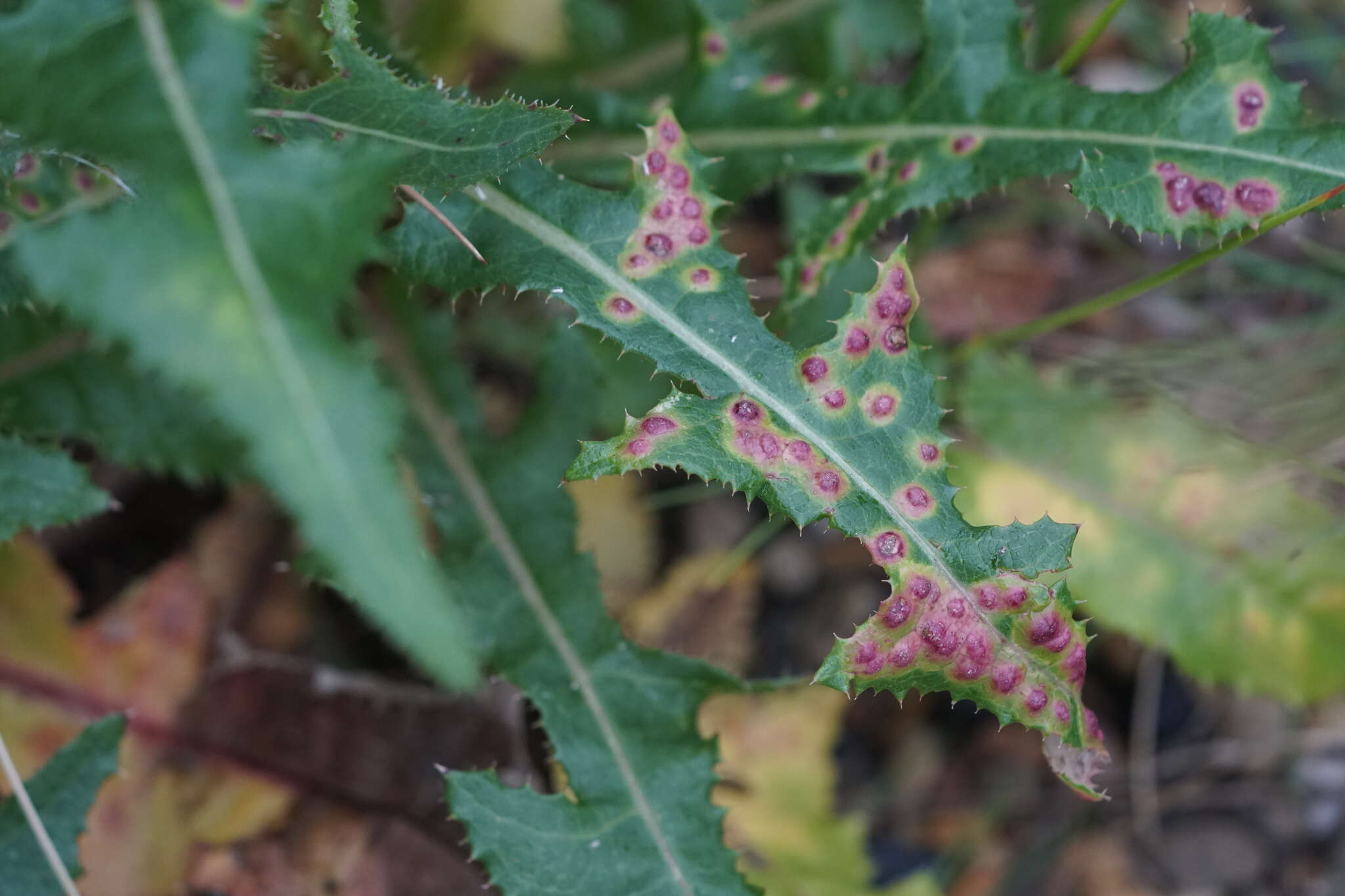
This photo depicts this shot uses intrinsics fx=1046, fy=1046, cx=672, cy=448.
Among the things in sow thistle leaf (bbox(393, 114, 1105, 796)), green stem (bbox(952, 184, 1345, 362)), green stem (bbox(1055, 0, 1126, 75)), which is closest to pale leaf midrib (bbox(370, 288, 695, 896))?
sow thistle leaf (bbox(393, 114, 1105, 796))

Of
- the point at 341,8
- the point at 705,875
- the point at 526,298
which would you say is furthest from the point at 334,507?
the point at 526,298

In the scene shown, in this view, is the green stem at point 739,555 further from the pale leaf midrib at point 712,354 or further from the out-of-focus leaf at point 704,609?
the pale leaf midrib at point 712,354

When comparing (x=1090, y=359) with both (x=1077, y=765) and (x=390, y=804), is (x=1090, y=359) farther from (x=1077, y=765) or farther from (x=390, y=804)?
(x=390, y=804)

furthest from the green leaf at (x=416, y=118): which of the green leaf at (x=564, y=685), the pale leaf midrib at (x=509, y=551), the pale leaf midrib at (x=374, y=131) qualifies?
the pale leaf midrib at (x=509, y=551)

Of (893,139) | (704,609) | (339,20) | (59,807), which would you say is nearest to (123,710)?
(59,807)

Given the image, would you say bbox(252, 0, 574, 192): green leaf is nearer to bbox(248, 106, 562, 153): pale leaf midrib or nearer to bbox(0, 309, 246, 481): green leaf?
bbox(248, 106, 562, 153): pale leaf midrib
